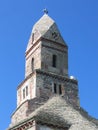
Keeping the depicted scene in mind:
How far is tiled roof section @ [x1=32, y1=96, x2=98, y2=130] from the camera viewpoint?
59.1ft

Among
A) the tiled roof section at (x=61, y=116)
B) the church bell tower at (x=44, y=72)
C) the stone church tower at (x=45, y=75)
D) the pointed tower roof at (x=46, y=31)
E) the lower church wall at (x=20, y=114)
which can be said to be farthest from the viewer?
the pointed tower roof at (x=46, y=31)

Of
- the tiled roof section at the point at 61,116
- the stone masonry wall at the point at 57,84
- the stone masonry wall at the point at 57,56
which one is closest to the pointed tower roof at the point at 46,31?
the stone masonry wall at the point at 57,56

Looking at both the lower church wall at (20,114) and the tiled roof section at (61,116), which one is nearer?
the tiled roof section at (61,116)

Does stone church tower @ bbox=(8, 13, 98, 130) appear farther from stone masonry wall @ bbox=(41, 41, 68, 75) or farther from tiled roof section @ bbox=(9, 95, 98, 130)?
tiled roof section @ bbox=(9, 95, 98, 130)

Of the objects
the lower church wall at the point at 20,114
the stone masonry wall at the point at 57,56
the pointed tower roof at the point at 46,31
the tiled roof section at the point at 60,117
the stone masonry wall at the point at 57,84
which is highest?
the pointed tower roof at the point at 46,31

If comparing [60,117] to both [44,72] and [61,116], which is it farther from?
[44,72]

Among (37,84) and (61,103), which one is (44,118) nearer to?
(61,103)

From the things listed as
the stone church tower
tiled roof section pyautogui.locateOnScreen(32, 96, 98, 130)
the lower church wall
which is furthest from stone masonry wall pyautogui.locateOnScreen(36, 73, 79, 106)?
tiled roof section pyautogui.locateOnScreen(32, 96, 98, 130)

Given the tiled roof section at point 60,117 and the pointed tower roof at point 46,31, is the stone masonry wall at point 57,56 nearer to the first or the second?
the pointed tower roof at point 46,31

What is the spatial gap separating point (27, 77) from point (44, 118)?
13085mm

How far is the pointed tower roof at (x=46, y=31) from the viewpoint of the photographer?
32506 mm

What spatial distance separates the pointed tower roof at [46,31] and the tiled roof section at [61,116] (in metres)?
8.23

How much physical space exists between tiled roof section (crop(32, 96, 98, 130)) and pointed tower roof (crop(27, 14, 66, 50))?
27.0 feet

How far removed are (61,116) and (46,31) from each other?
13278mm
